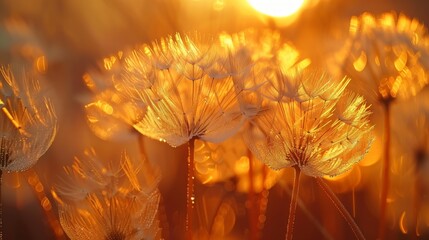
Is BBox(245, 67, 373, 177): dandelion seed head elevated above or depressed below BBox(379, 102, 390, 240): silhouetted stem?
above

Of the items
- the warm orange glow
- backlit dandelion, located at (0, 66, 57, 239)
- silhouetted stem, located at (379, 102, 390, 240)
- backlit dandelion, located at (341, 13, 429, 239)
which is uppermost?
the warm orange glow

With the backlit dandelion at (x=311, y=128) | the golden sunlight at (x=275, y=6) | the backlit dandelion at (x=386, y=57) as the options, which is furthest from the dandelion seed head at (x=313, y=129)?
the golden sunlight at (x=275, y=6)

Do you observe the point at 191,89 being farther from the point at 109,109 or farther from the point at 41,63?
the point at 41,63

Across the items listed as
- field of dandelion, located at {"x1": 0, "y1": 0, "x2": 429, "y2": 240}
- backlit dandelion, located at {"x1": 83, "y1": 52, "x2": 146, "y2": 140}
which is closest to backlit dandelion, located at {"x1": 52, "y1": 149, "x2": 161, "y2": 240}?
field of dandelion, located at {"x1": 0, "y1": 0, "x2": 429, "y2": 240}

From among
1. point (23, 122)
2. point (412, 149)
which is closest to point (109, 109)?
point (23, 122)

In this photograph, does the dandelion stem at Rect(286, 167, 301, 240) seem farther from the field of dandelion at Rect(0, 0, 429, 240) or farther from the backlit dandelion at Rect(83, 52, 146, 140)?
the backlit dandelion at Rect(83, 52, 146, 140)

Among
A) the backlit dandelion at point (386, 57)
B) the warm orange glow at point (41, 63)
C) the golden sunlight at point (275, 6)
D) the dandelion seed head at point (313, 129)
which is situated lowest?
the dandelion seed head at point (313, 129)

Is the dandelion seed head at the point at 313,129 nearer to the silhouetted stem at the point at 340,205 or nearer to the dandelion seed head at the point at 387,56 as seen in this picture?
the silhouetted stem at the point at 340,205
